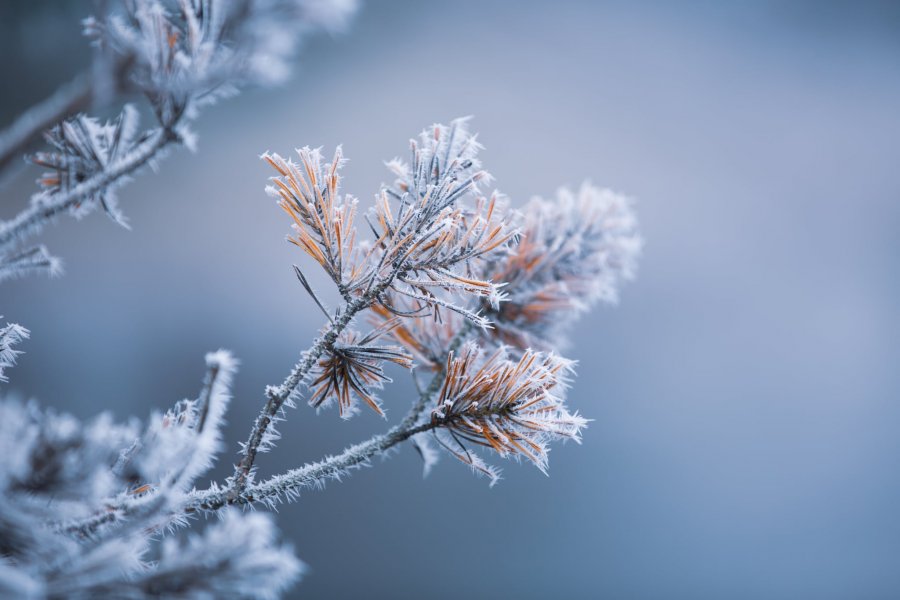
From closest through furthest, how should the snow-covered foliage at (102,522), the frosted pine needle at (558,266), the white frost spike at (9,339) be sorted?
the snow-covered foliage at (102,522), the white frost spike at (9,339), the frosted pine needle at (558,266)

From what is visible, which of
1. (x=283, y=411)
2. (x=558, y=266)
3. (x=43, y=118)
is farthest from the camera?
(x=558, y=266)

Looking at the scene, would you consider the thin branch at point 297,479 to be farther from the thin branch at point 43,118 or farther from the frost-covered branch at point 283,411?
the thin branch at point 43,118

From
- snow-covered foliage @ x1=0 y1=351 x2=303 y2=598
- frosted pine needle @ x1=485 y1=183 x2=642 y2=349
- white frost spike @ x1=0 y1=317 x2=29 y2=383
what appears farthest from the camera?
frosted pine needle @ x1=485 y1=183 x2=642 y2=349

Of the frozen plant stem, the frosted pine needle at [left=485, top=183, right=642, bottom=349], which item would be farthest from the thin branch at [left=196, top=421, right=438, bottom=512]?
the frosted pine needle at [left=485, top=183, right=642, bottom=349]

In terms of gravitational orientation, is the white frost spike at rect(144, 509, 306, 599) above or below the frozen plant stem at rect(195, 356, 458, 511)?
below

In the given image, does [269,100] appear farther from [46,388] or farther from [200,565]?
[200,565]

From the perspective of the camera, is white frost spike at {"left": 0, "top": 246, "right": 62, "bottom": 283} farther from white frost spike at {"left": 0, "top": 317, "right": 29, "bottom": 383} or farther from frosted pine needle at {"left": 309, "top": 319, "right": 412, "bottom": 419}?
frosted pine needle at {"left": 309, "top": 319, "right": 412, "bottom": 419}

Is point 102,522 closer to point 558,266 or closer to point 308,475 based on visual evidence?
point 308,475

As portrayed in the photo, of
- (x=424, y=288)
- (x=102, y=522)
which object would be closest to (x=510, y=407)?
(x=424, y=288)

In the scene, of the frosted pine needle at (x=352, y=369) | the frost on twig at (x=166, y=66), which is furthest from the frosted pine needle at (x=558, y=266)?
the frost on twig at (x=166, y=66)

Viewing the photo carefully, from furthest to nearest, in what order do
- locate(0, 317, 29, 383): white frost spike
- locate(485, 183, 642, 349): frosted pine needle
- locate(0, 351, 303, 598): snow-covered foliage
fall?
1. locate(485, 183, 642, 349): frosted pine needle
2. locate(0, 317, 29, 383): white frost spike
3. locate(0, 351, 303, 598): snow-covered foliage
